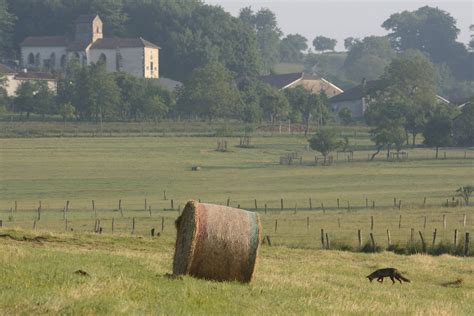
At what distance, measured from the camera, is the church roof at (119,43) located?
194 m

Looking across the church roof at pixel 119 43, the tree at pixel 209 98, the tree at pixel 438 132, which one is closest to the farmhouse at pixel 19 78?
the church roof at pixel 119 43

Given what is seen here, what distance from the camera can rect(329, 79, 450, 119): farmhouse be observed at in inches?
6284

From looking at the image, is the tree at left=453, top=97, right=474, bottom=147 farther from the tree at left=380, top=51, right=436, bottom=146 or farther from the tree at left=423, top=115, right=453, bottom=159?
the tree at left=380, top=51, right=436, bottom=146

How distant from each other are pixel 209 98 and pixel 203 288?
11980 centimetres

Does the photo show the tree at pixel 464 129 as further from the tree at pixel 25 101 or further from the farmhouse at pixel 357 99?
the tree at pixel 25 101

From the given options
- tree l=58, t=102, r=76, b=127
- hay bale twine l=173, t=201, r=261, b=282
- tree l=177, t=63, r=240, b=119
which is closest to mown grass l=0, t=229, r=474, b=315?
hay bale twine l=173, t=201, r=261, b=282

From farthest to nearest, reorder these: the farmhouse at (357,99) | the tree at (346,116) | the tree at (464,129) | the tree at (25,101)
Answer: the farmhouse at (357,99)
the tree at (346,116)
the tree at (25,101)
the tree at (464,129)

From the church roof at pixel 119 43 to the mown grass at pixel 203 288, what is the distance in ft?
544

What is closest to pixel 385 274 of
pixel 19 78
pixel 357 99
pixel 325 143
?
pixel 325 143

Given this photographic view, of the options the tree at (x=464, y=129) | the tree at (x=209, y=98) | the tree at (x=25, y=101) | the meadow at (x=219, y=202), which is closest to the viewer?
the meadow at (x=219, y=202)

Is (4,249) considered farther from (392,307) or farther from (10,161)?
(10,161)

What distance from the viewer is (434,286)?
25422 mm

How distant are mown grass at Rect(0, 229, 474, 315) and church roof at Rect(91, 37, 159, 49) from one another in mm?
165818

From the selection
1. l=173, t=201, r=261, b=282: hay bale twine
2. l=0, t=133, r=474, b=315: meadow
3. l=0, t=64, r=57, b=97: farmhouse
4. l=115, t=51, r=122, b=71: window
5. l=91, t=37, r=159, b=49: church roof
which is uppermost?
l=91, t=37, r=159, b=49: church roof
